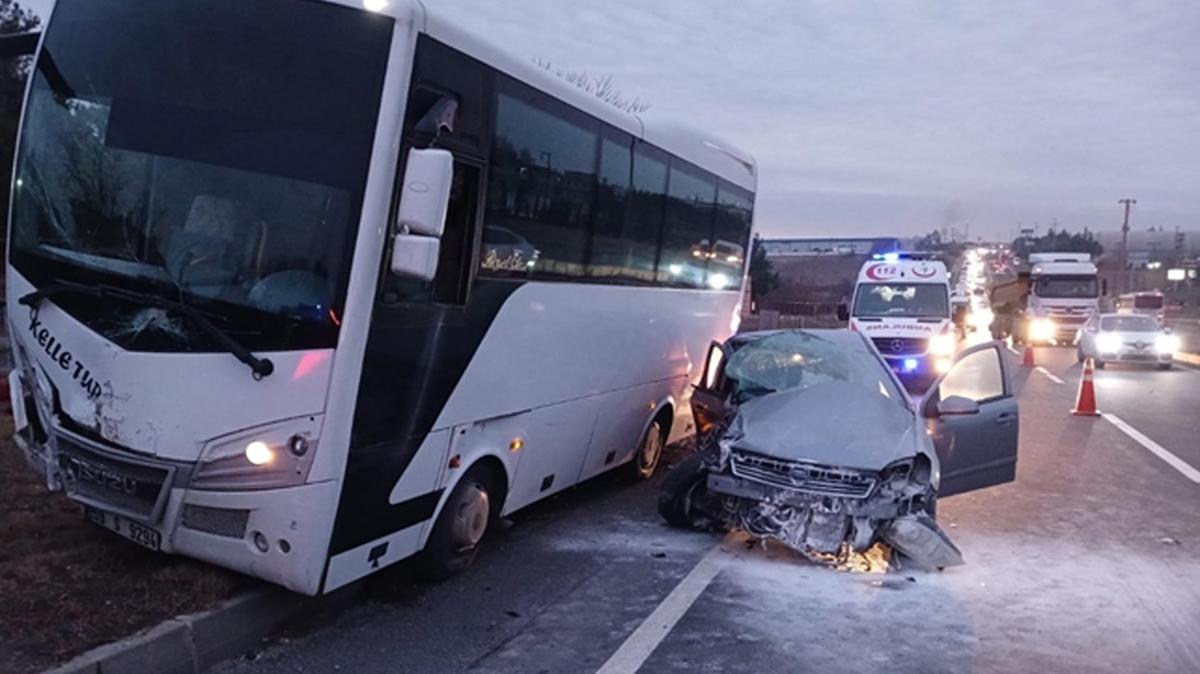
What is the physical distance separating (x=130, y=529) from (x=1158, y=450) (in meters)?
12.6

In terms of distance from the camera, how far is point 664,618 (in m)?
6.20

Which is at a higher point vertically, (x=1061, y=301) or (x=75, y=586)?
(x=1061, y=301)

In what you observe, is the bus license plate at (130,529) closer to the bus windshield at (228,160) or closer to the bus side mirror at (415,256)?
the bus windshield at (228,160)

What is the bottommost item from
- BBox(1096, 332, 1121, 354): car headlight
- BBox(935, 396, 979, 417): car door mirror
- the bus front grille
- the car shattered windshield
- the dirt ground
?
the dirt ground

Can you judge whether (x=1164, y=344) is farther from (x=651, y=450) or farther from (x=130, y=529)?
(x=130, y=529)

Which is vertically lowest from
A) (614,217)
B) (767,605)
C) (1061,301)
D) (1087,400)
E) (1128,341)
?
(767,605)

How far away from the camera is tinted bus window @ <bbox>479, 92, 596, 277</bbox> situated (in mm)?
6688

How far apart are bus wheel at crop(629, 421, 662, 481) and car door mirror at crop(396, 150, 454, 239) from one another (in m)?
5.27

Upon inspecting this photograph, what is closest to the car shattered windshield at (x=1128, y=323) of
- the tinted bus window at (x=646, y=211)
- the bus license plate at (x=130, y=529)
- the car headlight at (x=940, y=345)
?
the car headlight at (x=940, y=345)

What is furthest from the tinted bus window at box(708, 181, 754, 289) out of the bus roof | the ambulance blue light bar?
the ambulance blue light bar

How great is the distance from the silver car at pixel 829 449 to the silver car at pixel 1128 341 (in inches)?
825

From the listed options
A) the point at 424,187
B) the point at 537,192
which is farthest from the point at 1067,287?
the point at 424,187

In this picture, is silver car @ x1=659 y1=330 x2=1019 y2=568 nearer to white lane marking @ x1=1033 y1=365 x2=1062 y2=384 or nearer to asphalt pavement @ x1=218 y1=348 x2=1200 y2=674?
asphalt pavement @ x1=218 y1=348 x2=1200 y2=674

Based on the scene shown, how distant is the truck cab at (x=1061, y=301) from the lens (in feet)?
121
